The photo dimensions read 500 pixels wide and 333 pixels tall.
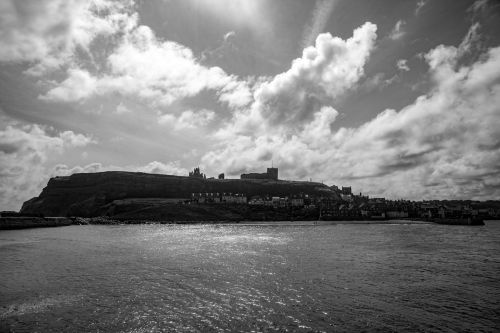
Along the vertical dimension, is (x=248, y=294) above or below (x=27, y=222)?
below

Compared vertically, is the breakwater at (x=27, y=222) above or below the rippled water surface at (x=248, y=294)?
above

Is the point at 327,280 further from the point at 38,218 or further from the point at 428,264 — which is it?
the point at 38,218

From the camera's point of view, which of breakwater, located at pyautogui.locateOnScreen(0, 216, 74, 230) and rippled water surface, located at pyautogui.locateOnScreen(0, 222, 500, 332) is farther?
breakwater, located at pyautogui.locateOnScreen(0, 216, 74, 230)

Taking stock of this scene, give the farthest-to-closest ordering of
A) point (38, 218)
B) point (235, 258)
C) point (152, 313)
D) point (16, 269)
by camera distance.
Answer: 1. point (38, 218)
2. point (235, 258)
3. point (16, 269)
4. point (152, 313)

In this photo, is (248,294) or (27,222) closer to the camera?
(248,294)

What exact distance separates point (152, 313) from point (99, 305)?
18.4 feet

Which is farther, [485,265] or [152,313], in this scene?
[485,265]

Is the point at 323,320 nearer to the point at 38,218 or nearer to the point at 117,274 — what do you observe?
the point at 117,274

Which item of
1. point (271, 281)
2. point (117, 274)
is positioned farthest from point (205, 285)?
point (117, 274)

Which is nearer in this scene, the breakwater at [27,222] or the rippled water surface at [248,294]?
the rippled water surface at [248,294]

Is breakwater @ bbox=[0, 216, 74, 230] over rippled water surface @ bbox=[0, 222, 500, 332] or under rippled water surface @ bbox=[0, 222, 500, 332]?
over

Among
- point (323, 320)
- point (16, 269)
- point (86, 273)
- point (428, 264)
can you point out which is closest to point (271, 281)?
point (323, 320)

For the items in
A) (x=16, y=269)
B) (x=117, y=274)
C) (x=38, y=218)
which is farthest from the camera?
(x=38, y=218)

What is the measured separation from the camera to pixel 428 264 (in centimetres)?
Answer: 5181
